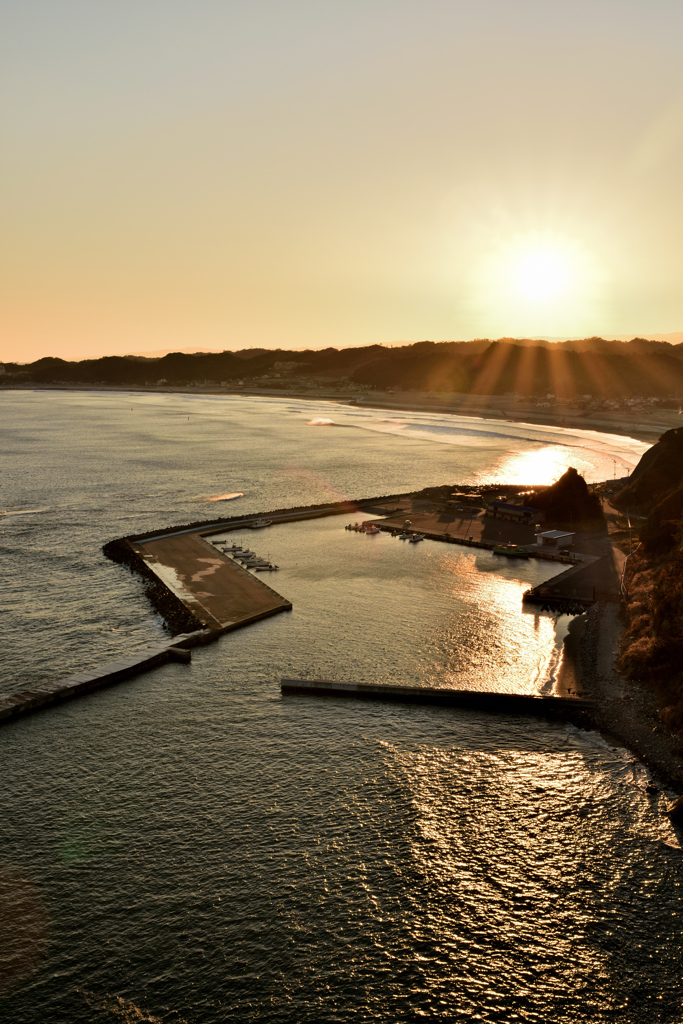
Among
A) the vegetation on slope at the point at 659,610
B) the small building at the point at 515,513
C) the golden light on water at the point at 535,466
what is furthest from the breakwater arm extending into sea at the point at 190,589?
the golden light on water at the point at 535,466

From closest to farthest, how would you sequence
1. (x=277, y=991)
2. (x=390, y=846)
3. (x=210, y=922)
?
(x=277, y=991)
(x=210, y=922)
(x=390, y=846)

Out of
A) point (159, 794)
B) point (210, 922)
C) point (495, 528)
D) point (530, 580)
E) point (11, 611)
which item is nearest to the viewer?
point (210, 922)

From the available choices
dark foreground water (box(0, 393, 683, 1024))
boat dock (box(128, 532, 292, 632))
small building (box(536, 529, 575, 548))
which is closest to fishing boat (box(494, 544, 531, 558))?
small building (box(536, 529, 575, 548))

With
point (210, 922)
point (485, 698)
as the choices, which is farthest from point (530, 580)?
point (210, 922)

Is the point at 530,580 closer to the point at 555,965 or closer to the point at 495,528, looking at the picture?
the point at 495,528

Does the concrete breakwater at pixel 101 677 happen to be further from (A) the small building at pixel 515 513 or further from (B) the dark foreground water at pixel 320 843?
(A) the small building at pixel 515 513

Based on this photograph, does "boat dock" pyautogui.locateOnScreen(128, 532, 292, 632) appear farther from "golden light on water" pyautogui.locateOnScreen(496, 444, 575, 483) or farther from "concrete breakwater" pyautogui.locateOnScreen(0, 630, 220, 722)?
"golden light on water" pyautogui.locateOnScreen(496, 444, 575, 483)

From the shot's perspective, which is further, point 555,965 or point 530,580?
point 530,580
